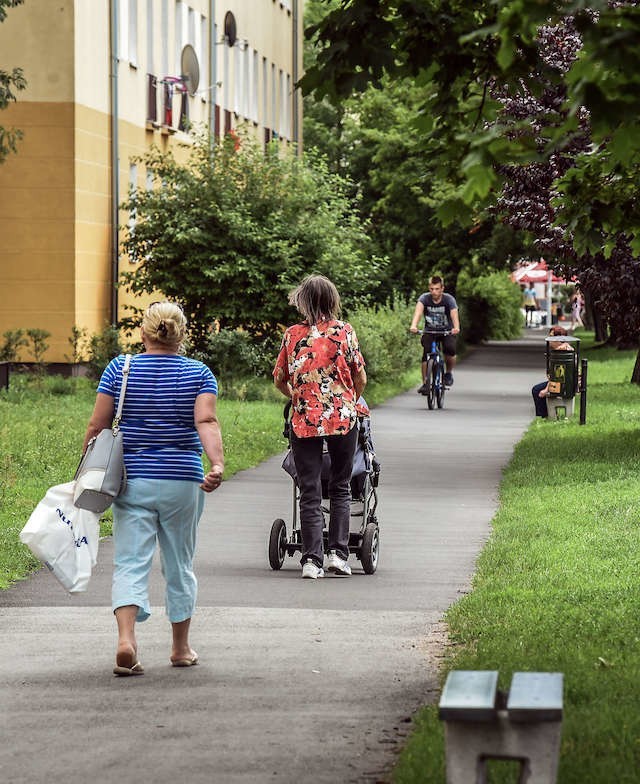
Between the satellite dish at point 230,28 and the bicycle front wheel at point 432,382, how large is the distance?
2028cm

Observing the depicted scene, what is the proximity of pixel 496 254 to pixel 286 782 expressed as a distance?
44.9 m

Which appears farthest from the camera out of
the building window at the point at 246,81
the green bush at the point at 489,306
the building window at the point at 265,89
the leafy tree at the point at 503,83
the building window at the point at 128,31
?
the green bush at the point at 489,306

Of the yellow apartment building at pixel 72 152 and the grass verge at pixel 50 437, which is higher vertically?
the yellow apartment building at pixel 72 152

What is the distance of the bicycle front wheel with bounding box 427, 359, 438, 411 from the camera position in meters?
25.1

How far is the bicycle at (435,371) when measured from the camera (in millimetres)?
24938

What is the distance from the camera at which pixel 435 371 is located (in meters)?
25.3

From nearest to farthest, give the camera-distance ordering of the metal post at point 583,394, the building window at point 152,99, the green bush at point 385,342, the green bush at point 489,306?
the metal post at point 583,394
the green bush at point 385,342
the building window at point 152,99
the green bush at point 489,306

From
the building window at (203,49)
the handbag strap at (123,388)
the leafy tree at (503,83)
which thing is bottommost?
the handbag strap at (123,388)

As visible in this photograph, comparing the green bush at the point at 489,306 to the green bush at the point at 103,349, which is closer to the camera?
the green bush at the point at 103,349

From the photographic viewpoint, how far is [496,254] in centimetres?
4994

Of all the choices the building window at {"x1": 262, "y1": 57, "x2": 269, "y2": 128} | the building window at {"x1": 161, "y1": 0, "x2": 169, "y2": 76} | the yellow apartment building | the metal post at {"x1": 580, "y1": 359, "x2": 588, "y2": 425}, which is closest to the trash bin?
the metal post at {"x1": 580, "y1": 359, "x2": 588, "y2": 425}

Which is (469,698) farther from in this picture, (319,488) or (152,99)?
(152,99)

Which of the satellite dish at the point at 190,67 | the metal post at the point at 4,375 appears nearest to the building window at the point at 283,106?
the satellite dish at the point at 190,67

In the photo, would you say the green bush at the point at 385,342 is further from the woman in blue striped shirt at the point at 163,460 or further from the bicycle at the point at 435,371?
the woman in blue striped shirt at the point at 163,460
